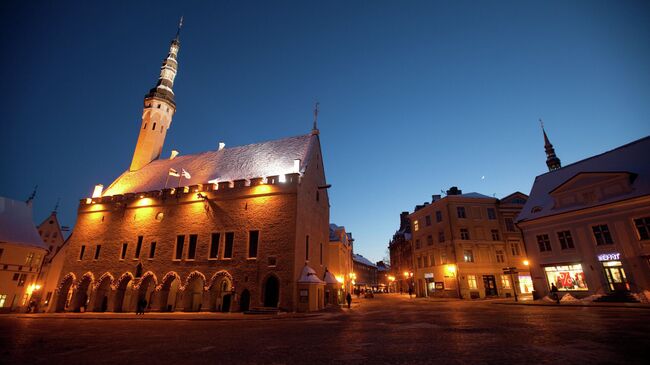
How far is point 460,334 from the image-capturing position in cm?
1057

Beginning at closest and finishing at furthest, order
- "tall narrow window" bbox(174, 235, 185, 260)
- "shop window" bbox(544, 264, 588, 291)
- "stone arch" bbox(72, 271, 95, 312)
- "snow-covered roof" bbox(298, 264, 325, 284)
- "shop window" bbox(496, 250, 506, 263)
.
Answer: "snow-covered roof" bbox(298, 264, 325, 284)
"shop window" bbox(544, 264, 588, 291)
"tall narrow window" bbox(174, 235, 185, 260)
"stone arch" bbox(72, 271, 95, 312)
"shop window" bbox(496, 250, 506, 263)

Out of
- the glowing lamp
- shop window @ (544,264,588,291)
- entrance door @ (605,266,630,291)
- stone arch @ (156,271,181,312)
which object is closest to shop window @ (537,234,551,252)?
shop window @ (544,264,588,291)

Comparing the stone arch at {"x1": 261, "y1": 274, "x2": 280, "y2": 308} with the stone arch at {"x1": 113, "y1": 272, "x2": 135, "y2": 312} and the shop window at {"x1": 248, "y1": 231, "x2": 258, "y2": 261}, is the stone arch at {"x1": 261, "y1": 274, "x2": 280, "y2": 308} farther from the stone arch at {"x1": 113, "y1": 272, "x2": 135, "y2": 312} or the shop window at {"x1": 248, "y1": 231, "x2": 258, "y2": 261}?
the stone arch at {"x1": 113, "y1": 272, "x2": 135, "y2": 312}

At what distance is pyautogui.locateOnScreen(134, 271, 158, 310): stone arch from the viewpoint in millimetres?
28294

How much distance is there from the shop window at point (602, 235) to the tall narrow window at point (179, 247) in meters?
37.1

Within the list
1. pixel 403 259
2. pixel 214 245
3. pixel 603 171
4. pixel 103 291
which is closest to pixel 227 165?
pixel 214 245

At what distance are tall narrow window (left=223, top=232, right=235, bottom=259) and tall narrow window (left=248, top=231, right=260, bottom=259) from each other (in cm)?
169

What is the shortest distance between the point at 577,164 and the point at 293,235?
2954cm

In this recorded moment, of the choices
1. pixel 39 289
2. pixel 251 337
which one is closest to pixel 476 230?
pixel 251 337

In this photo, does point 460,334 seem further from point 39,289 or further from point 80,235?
point 39,289

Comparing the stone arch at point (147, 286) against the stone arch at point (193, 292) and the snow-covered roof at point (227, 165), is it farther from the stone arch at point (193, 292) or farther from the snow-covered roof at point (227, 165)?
the snow-covered roof at point (227, 165)

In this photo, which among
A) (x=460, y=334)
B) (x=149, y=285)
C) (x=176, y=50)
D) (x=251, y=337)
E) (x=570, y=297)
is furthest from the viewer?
(x=176, y=50)

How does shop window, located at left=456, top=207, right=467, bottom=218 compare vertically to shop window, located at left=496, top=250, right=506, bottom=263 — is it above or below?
above

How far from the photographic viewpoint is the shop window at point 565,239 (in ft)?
85.4
